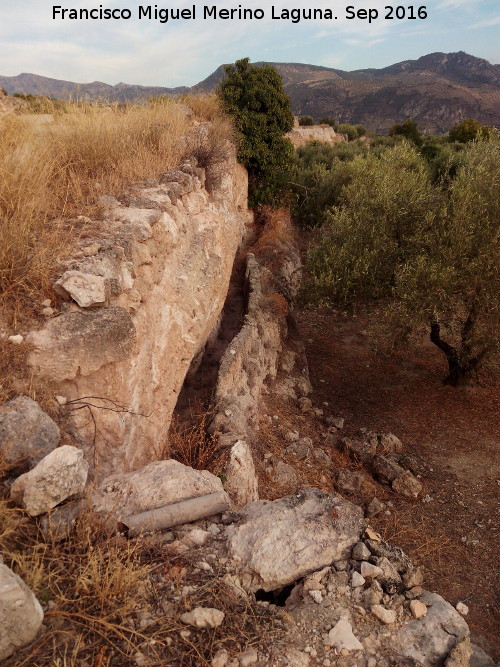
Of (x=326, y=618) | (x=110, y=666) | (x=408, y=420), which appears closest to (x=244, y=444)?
(x=326, y=618)

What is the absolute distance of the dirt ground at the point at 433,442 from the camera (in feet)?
22.7

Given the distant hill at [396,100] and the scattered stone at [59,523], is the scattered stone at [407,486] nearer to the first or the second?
the scattered stone at [59,523]

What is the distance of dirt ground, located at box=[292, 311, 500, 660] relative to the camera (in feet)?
22.7

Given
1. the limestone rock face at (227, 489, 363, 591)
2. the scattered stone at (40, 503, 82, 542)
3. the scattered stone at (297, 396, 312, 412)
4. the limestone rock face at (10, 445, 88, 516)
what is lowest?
the scattered stone at (297, 396, 312, 412)

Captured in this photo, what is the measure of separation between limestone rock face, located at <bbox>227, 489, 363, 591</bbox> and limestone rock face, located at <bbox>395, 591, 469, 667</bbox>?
694mm

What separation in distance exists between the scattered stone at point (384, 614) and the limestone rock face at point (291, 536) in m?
0.50

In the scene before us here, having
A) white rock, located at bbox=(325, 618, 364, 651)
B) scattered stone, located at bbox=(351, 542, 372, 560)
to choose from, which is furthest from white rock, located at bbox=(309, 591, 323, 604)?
scattered stone, located at bbox=(351, 542, 372, 560)

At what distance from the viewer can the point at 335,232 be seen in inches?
455

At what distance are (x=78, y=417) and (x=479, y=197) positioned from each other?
28.0 feet

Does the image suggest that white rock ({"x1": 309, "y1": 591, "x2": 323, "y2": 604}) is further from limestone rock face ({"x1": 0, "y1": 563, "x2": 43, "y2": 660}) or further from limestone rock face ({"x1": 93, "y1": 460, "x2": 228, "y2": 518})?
limestone rock face ({"x1": 0, "y1": 563, "x2": 43, "y2": 660})

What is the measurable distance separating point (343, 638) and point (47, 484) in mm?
2226

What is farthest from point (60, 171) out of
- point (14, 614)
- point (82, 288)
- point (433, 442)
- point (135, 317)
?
point (433, 442)

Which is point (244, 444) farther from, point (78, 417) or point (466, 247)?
point (466, 247)

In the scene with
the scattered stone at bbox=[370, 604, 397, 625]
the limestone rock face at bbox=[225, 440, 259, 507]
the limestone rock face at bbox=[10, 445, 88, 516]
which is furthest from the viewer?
the limestone rock face at bbox=[225, 440, 259, 507]
